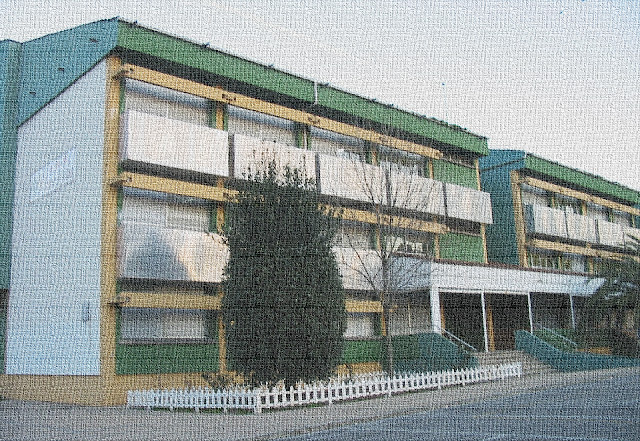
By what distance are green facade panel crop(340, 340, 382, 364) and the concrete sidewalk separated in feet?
21.7

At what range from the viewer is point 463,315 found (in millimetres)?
28516

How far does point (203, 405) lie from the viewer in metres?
15.4

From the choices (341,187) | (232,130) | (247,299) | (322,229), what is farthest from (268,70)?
(247,299)

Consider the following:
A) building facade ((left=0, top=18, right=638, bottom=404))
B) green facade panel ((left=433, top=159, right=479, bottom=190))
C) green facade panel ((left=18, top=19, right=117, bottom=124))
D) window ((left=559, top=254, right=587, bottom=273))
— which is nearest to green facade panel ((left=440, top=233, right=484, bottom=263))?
building facade ((left=0, top=18, right=638, bottom=404))

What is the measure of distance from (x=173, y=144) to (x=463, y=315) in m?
14.9

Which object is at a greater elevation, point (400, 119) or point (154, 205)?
point (400, 119)

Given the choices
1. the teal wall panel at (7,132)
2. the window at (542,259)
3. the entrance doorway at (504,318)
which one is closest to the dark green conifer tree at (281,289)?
the teal wall panel at (7,132)

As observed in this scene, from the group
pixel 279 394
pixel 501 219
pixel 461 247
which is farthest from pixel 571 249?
pixel 279 394

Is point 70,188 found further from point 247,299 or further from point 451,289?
point 451,289

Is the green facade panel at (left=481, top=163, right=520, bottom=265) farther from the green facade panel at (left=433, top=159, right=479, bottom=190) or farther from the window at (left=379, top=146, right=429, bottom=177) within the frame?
the window at (left=379, top=146, right=429, bottom=177)

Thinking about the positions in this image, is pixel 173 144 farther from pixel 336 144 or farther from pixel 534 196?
pixel 534 196

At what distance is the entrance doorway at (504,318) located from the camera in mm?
30672

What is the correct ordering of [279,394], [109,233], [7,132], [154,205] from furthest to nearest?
[7,132]
[154,205]
[109,233]
[279,394]

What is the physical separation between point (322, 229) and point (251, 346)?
341cm
